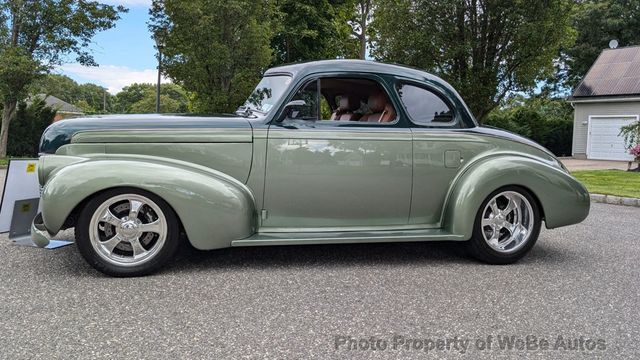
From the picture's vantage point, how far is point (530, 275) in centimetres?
415

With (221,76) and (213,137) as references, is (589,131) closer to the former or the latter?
(221,76)

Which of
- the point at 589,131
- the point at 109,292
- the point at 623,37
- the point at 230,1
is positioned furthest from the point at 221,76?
the point at 623,37

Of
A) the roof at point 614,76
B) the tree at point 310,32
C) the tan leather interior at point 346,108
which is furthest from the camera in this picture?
the tree at point 310,32

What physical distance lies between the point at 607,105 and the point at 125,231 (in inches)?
986

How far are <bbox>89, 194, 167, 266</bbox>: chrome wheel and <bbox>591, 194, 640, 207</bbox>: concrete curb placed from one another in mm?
8402

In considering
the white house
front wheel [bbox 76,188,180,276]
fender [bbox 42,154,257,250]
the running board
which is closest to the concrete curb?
the running board

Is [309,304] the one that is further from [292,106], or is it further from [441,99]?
[441,99]

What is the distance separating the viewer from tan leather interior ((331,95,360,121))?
482cm

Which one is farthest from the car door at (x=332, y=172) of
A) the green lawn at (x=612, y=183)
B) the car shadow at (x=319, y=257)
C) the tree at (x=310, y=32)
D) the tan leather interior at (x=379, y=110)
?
the tree at (x=310, y=32)

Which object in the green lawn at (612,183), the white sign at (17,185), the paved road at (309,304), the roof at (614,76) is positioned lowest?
the paved road at (309,304)

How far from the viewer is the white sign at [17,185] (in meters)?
4.14

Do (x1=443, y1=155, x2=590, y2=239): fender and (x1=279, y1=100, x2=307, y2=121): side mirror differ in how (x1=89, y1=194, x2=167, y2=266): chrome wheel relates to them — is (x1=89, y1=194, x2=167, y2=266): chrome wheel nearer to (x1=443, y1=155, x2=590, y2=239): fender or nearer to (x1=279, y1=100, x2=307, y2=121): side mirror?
(x1=279, y1=100, x2=307, y2=121): side mirror

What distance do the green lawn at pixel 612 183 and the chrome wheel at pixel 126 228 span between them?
29.1 feet

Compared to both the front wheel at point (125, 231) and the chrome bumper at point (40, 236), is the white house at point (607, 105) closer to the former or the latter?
the front wheel at point (125, 231)
